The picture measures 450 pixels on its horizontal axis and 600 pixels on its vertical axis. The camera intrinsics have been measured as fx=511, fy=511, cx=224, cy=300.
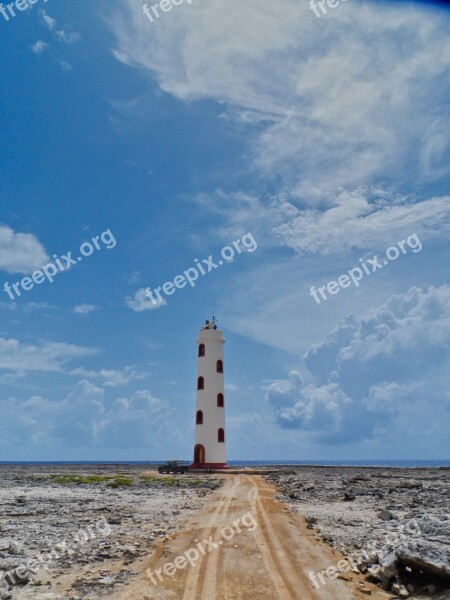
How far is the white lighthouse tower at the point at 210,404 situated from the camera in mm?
54062

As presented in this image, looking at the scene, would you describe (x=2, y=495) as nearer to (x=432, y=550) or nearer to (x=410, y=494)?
(x=410, y=494)

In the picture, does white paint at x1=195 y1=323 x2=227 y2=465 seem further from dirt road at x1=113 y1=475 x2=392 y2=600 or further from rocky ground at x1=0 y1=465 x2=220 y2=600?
dirt road at x1=113 y1=475 x2=392 y2=600

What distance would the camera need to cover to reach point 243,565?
1277 centimetres

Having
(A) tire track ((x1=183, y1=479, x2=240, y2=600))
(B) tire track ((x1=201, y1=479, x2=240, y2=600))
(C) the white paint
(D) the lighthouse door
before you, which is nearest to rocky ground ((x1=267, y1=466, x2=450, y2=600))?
(B) tire track ((x1=201, y1=479, x2=240, y2=600))

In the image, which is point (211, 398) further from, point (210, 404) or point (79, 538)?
point (79, 538)

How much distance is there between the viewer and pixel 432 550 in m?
11.5

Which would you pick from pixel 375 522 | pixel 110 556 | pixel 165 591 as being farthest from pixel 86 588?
pixel 375 522

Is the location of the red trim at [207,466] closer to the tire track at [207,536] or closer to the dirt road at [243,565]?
the tire track at [207,536]

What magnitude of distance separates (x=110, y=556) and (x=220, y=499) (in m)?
14.9

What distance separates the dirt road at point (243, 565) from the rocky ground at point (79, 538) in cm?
78

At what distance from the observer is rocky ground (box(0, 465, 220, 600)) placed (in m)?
11.3

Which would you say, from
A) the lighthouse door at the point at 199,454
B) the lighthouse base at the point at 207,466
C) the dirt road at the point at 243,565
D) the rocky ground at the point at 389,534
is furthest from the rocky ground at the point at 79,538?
the lighthouse door at the point at 199,454

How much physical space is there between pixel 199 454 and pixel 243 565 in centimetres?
4257

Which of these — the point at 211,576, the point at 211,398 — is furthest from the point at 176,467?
the point at 211,576
